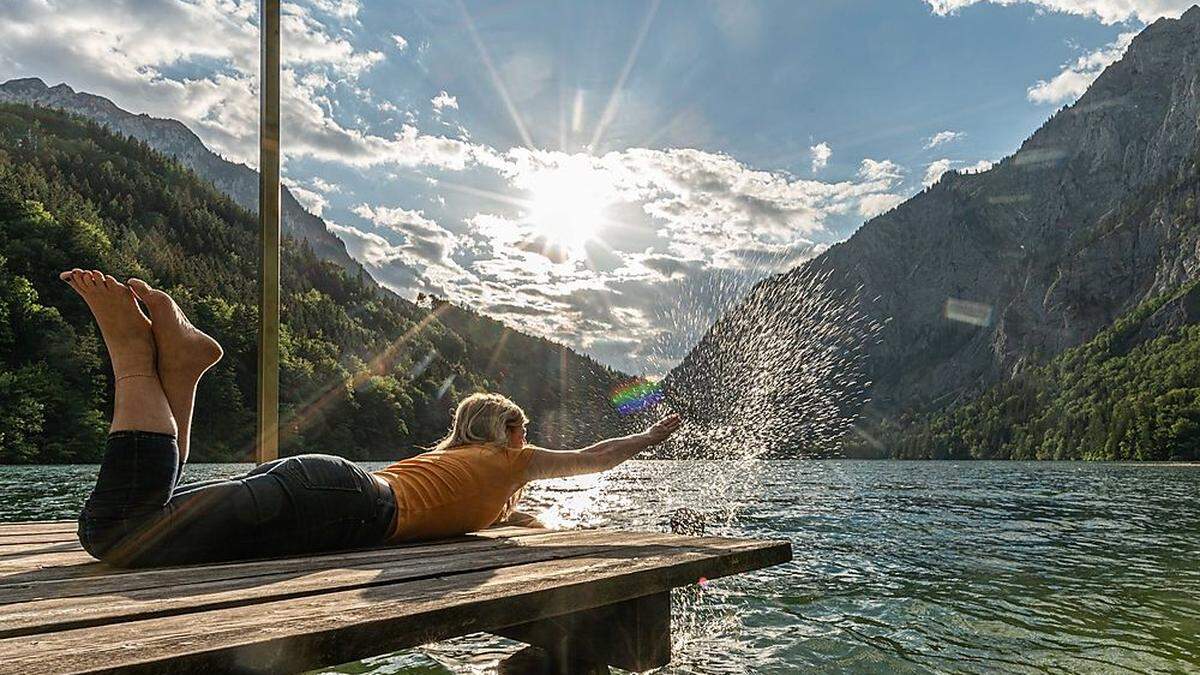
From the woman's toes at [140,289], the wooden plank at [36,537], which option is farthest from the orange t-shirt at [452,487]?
the wooden plank at [36,537]

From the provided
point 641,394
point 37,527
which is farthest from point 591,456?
point 641,394

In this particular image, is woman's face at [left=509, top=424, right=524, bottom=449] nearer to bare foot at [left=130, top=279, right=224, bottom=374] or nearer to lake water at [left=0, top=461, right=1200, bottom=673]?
bare foot at [left=130, top=279, right=224, bottom=374]

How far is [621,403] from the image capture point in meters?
28.2

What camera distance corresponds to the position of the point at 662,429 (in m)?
4.89

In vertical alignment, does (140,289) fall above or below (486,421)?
above

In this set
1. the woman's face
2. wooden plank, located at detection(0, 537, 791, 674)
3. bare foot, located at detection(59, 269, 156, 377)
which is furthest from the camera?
the woman's face

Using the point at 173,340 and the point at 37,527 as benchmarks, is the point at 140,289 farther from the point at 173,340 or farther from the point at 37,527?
the point at 37,527

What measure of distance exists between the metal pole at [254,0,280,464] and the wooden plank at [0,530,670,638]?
2132 millimetres

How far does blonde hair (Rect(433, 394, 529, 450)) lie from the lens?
4.59 m

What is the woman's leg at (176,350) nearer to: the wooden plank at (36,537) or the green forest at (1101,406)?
the wooden plank at (36,537)

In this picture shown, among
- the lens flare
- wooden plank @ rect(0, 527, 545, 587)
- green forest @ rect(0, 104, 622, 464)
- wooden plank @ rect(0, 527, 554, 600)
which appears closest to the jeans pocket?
wooden plank @ rect(0, 527, 554, 600)

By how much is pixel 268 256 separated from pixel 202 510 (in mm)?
2439

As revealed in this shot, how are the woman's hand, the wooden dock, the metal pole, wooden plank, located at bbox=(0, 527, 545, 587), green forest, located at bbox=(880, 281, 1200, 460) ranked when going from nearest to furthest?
the wooden dock → wooden plank, located at bbox=(0, 527, 545, 587) → the woman's hand → the metal pole → green forest, located at bbox=(880, 281, 1200, 460)

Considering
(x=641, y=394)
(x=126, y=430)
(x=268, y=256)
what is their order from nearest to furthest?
(x=126, y=430)
(x=268, y=256)
(x=641, y=394)
